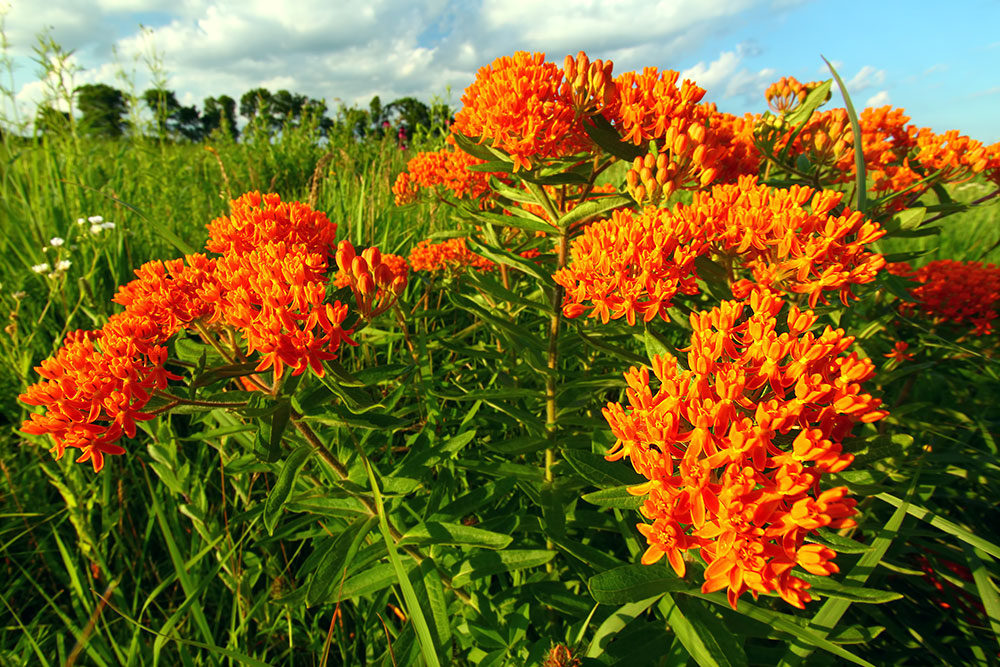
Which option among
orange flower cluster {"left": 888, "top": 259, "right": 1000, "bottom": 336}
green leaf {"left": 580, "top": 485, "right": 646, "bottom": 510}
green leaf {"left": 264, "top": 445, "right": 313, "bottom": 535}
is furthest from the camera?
orange flower cluster {"left": 888, "top": 259, "right": 1000, "bottom": 336}

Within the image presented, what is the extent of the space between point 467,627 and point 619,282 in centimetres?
121

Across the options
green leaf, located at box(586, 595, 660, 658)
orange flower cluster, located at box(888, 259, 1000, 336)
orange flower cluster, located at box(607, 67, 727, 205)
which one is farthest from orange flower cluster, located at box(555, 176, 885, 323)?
orange flower cluster, located at box(888, 259, 1000, 336)

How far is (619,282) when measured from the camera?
154cm

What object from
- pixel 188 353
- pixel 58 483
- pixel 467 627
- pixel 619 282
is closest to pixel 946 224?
pixel 619 282

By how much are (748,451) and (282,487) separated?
118cm

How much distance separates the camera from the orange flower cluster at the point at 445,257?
2902mm

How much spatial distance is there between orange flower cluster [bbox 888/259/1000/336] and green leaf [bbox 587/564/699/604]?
225 centimetres

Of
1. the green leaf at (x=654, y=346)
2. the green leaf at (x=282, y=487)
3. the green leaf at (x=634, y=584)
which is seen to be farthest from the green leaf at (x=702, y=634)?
the green leaf at (x=282, y=487)

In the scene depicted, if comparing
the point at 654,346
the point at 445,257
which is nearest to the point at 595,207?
the point at 654,346

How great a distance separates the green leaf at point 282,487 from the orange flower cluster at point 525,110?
1.17 m

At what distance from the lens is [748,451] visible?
104 centimetres

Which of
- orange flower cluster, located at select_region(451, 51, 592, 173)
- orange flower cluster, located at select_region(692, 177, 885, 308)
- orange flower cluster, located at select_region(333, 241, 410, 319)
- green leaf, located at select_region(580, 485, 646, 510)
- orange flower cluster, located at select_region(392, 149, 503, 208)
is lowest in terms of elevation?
green leaf, located at select_region(580, 485, 646, 510)

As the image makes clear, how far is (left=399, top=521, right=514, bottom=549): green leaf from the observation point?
1.50 meters

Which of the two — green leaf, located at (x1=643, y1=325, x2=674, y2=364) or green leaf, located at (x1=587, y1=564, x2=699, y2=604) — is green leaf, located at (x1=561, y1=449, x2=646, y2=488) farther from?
green leaf, located at (x1=643, y1=325, x2=674, y2=364)
